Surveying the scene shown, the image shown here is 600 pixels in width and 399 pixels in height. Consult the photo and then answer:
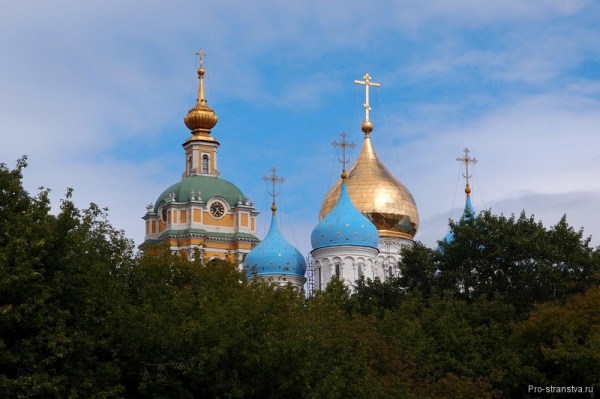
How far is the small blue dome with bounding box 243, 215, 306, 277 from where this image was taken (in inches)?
2292

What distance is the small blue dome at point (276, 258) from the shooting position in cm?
5822

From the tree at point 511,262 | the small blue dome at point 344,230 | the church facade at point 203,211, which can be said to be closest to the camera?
the tree at point 511,262

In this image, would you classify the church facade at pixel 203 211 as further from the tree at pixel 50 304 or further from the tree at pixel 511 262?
the tree at pixel 50 304

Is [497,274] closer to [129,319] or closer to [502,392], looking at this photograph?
[502,392]

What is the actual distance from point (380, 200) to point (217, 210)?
10.4 meters

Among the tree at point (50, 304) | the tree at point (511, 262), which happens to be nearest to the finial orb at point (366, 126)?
the tree at point (511, 262)

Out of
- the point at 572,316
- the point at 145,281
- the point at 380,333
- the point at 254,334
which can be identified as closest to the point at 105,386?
the point at 254,334

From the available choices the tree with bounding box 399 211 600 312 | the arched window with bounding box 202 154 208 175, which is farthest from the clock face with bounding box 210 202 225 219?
the tree with bounding box 399 211 600 312

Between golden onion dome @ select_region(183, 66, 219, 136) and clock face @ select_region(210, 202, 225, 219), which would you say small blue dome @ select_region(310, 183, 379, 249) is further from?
golden onion dome @ select_region(183, 66, 219, 136)

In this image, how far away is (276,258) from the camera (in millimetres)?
58375

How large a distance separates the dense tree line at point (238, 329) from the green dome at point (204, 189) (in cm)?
2887

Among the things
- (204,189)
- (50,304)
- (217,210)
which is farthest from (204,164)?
(50,304)

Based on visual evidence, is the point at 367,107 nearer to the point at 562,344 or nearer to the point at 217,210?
the point at 217,210

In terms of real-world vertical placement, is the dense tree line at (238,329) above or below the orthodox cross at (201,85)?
below
